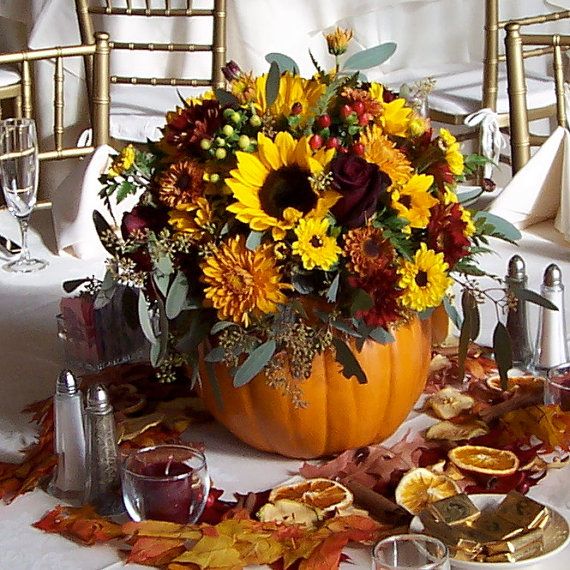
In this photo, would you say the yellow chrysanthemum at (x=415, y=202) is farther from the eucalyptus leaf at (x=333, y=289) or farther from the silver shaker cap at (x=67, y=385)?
the silver shaker cap at (x=67, y=385)

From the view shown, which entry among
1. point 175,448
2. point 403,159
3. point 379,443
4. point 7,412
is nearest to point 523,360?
point 379,443

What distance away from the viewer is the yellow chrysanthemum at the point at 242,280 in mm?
914

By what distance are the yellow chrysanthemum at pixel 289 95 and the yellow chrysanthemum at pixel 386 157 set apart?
0.07 m

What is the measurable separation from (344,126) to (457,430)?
0.31 meters

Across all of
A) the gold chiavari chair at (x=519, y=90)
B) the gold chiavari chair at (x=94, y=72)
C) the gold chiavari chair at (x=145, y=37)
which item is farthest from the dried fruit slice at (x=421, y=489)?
the gold chiavari chair at (x=145, y=37)

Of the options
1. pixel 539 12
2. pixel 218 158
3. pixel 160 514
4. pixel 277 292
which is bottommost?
pixel 160 514

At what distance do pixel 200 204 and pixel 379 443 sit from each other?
0.96 ft

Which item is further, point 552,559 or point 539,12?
point 539,12

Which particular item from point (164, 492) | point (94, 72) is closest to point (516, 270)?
point (164, 492)

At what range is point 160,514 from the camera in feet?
2.91

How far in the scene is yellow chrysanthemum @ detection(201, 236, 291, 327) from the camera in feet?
3.00

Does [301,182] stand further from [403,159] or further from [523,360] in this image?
[523,360]

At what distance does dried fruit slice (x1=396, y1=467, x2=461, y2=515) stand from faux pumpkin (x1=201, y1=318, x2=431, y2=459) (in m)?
0.08

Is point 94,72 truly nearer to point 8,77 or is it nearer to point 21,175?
point 21,175
